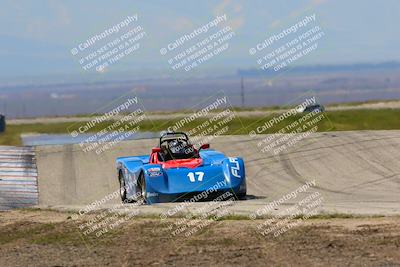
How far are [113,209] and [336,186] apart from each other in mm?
7976

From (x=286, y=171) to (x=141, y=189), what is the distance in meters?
7.68

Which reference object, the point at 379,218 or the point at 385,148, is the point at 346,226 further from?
the point at 385,148

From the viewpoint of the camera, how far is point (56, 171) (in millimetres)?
27953

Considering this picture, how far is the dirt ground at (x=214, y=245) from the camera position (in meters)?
11.8

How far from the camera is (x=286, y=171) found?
2633 cm

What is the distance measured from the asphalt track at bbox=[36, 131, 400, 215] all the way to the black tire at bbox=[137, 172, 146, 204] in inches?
52.8

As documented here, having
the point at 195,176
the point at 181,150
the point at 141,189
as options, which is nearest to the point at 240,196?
the point at 195,176

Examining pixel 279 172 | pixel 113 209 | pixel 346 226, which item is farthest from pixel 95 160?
pixel 346 226

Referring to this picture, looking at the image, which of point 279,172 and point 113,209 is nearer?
point 113,209

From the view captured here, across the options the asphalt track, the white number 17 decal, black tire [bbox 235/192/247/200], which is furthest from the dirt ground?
black tire [bbox 235/192/247/200]

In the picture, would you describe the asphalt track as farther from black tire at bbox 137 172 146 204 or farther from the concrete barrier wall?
black tire at bbox 137 172 146 204

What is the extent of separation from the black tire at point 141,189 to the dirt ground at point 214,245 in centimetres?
348

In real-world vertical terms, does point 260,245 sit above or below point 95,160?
below

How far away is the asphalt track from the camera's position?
19.7m
